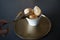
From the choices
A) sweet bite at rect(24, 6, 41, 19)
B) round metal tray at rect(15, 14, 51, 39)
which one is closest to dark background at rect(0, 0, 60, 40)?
round metal tray at rect(15, 14, 51, 39)

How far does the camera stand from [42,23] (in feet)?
3.18

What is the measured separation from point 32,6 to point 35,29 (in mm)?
228

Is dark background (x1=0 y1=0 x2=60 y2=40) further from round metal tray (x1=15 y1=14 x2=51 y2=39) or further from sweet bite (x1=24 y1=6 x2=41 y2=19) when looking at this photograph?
sweet bite (x1=24 y1=6 x2=41 y2=19)

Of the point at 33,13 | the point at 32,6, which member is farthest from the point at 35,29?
the point at 32,6

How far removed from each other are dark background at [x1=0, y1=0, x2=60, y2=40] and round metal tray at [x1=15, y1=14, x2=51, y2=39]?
26 mm

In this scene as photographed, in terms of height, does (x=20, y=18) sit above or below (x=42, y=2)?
below

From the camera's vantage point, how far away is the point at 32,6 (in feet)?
3.59

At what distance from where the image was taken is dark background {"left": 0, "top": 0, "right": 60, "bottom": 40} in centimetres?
92

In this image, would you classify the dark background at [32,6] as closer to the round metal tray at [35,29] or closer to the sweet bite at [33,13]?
the round metal tray at [35,29]

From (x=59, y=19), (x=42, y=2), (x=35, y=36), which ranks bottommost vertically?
(x=35, y=36)

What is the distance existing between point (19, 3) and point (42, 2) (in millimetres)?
178

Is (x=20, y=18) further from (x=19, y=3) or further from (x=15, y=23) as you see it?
(x=19, y=3)

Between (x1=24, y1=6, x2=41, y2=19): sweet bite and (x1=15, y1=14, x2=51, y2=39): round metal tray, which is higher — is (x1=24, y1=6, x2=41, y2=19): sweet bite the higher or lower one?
the higher one

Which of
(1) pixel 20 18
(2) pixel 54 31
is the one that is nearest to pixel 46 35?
(2) pixel 54 31
